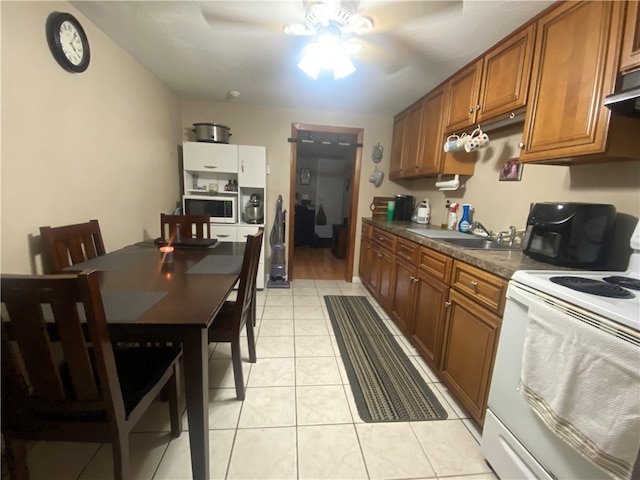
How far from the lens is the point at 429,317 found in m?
1.88

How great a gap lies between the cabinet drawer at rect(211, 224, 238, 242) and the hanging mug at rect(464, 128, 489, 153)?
2479mm

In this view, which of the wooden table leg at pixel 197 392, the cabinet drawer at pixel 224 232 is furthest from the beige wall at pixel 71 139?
the wooden table leg at pixel 197 392

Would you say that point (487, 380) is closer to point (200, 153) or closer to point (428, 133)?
point (428, 133)

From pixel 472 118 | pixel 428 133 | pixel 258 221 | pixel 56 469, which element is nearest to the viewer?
pixel 56 469

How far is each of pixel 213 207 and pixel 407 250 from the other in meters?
2.21

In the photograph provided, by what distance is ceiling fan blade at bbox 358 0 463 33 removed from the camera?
1.42 metres

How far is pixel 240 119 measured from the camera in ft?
11.0

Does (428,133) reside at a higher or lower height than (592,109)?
higher

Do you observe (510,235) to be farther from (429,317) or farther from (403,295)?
(403,295)

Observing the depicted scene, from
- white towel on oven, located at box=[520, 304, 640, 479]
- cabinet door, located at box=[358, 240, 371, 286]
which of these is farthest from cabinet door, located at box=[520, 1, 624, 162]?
cabinet door, located at box=[358, 240, 371, 286]

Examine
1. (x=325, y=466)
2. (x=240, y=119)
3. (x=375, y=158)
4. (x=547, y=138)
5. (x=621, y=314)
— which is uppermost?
(x=240, y=119)

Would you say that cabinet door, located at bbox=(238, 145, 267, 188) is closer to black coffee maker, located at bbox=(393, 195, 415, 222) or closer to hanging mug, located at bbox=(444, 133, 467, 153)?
black coffee maker, located at bbox=(393, 195, 415, 222)

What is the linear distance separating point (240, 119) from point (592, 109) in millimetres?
3223

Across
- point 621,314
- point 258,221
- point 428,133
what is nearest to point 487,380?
point 621,314
